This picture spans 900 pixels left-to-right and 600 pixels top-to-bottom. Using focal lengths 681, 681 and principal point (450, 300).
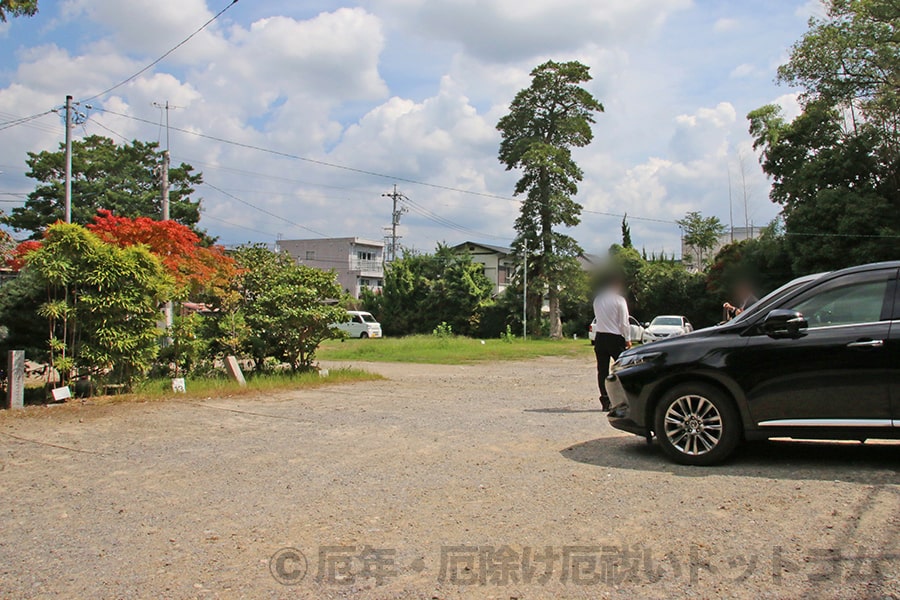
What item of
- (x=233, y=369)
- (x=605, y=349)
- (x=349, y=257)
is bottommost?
(x=233, y=369)

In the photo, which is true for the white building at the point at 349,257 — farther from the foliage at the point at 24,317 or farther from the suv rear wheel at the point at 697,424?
the suv rear wheel at the point at 697,424

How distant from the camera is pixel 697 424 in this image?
5.62 metres

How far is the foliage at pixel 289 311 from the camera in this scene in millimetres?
12922

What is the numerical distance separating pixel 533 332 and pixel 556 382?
28.4 metres

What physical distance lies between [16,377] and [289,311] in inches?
177

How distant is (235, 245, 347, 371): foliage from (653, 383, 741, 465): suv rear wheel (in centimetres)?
852

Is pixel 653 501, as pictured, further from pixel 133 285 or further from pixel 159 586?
pixel 133 285

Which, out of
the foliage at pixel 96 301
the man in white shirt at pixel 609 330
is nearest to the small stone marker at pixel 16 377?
the foliage at pixel 96 301

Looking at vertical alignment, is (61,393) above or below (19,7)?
below

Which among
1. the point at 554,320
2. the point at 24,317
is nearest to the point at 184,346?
the point at 24,317

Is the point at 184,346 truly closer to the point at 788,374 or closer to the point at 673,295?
the point at 788,374

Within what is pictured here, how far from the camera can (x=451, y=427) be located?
7859mm

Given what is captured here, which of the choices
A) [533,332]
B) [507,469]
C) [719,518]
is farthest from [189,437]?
[533,332]

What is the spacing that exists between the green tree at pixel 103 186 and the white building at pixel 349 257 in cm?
2409
